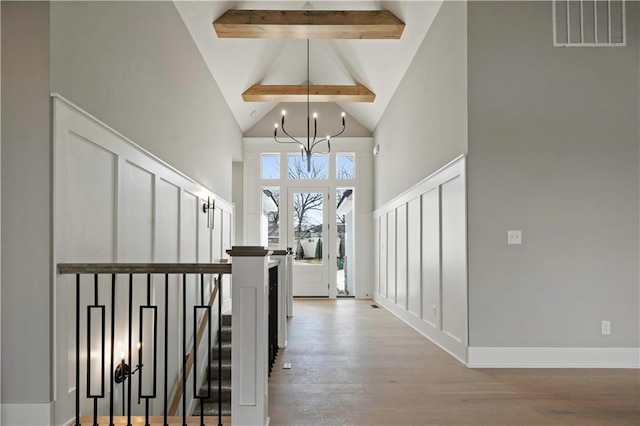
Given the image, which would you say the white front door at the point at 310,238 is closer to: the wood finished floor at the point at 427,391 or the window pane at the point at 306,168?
the window pane at the point at 306,168

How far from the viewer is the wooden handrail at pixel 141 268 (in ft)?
7.57

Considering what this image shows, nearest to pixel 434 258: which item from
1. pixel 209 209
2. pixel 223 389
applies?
pixel 223 389

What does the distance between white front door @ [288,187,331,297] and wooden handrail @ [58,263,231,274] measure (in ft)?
22.0

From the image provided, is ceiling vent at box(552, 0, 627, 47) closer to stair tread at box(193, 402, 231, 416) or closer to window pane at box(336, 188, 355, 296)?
stair tread at box(193, 402, 231, 416)

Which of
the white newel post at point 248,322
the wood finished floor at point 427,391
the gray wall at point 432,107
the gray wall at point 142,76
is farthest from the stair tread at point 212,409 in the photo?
the gray wall at point 432,107

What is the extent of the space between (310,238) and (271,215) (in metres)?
0.96

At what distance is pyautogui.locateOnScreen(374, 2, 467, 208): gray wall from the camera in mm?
3975

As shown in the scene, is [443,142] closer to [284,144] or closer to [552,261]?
[552,261]

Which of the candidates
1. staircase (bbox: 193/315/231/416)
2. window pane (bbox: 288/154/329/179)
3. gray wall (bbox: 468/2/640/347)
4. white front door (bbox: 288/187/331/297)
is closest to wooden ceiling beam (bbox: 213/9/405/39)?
gray wall (bbox: 468/2/640/347)

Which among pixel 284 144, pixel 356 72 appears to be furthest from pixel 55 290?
pixel 284 144

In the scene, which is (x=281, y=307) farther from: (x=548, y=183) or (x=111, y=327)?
(x=548, y=183)

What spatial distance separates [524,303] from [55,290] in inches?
137

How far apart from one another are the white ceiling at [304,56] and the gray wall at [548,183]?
3.82 feet

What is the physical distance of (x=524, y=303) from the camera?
3713 mm
